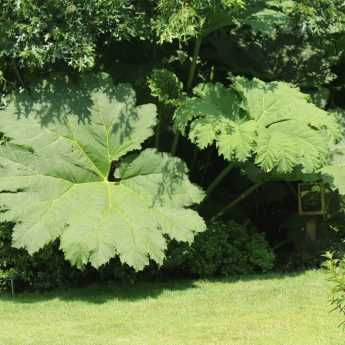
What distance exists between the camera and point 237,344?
636 centimetres

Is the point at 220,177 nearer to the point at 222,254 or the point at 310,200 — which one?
the point at 222,254

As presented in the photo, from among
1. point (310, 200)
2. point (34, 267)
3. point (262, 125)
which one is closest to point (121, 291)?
point (34, 267)

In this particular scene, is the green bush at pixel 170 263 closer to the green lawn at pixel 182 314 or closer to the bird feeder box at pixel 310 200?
the green lawn at pixel 182 314

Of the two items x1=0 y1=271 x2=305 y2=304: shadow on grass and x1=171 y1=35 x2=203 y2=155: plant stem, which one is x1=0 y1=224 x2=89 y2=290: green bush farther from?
x1=171 y1=35 x2=203 y2=155: plant stem

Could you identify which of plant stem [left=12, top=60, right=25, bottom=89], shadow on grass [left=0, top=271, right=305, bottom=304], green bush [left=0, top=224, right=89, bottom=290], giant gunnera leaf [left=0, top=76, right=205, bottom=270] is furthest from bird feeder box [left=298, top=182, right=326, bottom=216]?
plant stem [left=12, top=60, right=25, bottom=89]

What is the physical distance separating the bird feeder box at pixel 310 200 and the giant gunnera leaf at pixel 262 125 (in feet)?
3.00

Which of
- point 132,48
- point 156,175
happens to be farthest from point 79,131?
point 132,48

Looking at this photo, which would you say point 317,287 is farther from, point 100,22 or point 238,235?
point 100,22

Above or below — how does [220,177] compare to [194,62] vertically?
below

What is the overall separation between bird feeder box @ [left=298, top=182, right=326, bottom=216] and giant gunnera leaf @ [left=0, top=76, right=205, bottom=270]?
72.2 inches

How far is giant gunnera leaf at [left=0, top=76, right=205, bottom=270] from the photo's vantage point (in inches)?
307

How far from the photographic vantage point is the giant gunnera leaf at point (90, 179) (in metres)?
7.80

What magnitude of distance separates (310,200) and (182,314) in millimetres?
2932

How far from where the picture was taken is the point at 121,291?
27.5ft
